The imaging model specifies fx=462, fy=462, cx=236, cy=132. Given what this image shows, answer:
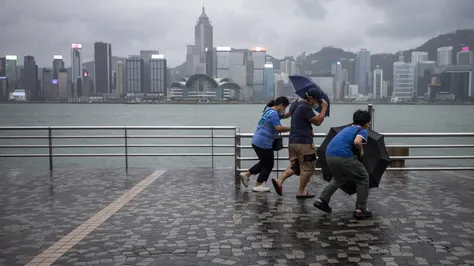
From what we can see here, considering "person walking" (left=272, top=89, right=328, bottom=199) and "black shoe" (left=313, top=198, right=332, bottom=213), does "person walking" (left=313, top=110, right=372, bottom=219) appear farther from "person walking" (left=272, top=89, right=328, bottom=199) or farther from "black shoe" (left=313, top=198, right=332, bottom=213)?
"person walking" (left=272, top=89, right=328, bottom=199)

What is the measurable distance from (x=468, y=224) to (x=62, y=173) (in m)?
8.68

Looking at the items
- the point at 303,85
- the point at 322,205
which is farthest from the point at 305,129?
the point at 322,205

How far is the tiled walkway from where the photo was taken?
502 centimetres

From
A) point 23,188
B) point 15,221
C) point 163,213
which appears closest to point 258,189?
point 163,213

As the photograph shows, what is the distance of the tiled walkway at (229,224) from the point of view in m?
5.02

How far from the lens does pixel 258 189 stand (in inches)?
334

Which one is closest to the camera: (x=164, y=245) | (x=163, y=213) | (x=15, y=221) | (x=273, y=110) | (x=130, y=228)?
(x=164, y=245)

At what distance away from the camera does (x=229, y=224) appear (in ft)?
20.7

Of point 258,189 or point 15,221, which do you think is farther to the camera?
point 258,189

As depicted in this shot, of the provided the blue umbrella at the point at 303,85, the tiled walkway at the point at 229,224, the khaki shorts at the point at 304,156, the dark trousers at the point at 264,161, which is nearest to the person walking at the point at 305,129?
the khaki shorts at the point at 304,156

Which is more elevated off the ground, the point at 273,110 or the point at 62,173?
the point at 273,110

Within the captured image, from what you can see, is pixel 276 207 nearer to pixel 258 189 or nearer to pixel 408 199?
pixel 258 189

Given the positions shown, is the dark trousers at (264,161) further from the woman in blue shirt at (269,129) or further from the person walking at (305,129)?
the person walking at (305,129)

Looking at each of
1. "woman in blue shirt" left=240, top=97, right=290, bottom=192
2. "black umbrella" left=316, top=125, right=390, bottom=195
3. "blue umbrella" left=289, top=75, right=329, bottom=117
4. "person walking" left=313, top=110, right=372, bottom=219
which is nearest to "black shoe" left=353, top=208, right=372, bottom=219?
"person walking" left=313, top=110, right=372, bottom=219
